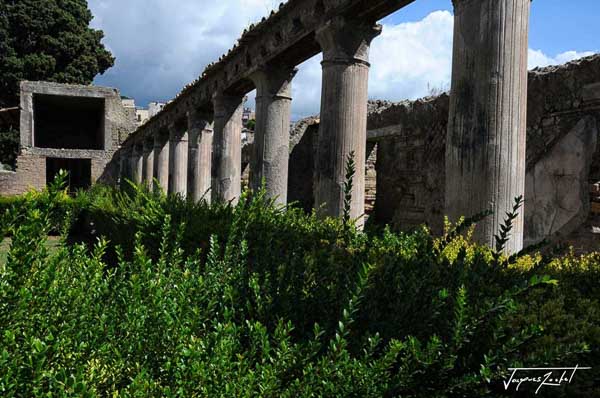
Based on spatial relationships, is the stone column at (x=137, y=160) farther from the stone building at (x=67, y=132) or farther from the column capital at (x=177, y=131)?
the column capital at (x=177, y=131)

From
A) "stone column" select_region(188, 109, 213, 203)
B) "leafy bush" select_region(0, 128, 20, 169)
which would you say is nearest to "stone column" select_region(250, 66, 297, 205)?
"stone column" select_region(188, 109, 213, 203)

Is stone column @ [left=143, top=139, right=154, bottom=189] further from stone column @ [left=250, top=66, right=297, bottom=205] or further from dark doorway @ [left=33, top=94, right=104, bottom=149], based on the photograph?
stone column @ [left=250, top=66, right=297, bottom=205]

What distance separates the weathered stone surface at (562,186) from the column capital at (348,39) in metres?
3.14

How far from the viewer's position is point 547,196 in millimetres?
7441

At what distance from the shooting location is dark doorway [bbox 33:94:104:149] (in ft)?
78.1

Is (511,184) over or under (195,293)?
over

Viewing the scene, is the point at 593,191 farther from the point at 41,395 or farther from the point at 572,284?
the point at 41,395

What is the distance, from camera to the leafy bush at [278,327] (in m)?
1.41

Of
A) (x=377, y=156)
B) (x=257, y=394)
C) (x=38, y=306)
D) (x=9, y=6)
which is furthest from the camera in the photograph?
(x=9, y=6)

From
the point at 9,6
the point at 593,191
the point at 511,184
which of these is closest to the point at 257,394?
the point at 511,184

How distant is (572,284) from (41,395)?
95.1 inches

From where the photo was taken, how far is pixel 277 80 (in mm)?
8531

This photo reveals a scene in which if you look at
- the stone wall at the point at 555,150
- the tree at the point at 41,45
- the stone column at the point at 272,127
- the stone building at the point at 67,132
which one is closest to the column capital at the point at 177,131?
the stone building at the point at 67,132

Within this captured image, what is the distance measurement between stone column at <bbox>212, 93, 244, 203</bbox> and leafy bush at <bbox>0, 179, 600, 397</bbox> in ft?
27.5
